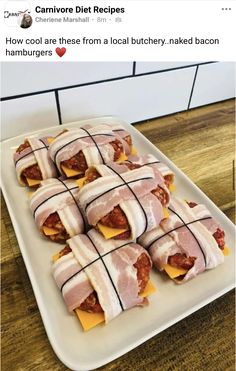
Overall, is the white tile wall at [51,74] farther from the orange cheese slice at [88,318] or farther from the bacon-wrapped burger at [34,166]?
the orange cheese slice at [88,318]

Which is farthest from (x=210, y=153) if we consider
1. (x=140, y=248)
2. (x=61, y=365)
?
(x=61, y=365)

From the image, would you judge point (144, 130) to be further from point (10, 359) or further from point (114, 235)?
point (10, 359)

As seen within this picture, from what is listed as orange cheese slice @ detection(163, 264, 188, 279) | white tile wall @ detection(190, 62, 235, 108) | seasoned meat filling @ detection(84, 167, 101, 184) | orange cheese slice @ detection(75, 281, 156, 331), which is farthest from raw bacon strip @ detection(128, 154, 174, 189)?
white tile wall @ detection(190, 62, 235, 108)

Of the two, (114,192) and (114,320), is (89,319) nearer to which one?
(114,320)

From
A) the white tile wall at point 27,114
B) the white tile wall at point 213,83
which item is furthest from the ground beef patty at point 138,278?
the white tile wall at point 213,83

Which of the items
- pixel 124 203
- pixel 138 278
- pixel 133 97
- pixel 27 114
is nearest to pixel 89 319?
pixel 138 278
